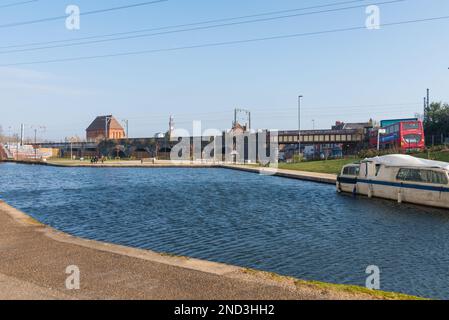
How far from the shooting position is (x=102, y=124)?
190 m

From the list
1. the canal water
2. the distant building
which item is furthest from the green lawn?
the distant building

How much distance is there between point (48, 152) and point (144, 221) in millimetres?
122305

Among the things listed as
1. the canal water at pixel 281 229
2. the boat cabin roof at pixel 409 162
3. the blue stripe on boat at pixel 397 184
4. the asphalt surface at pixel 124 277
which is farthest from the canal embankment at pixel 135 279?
the boat cabin roof at pixel 409 162

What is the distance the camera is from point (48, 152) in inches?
5207

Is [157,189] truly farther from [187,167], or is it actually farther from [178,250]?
[187,167]

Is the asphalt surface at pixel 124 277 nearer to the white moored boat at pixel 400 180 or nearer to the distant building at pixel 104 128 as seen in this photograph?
the white moored boat at pixel 400 180

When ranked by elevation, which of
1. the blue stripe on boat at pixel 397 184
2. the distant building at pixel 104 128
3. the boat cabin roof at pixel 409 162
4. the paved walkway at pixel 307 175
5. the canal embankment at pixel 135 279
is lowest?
the paved walkway at pixel 307 175

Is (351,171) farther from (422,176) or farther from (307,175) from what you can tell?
(307,175)

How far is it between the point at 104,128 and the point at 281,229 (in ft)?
588

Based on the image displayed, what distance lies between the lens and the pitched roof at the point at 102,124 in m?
185

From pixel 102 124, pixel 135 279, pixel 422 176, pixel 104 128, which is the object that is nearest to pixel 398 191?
pixel 422 176

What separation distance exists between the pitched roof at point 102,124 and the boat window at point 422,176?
167659 millimetres
